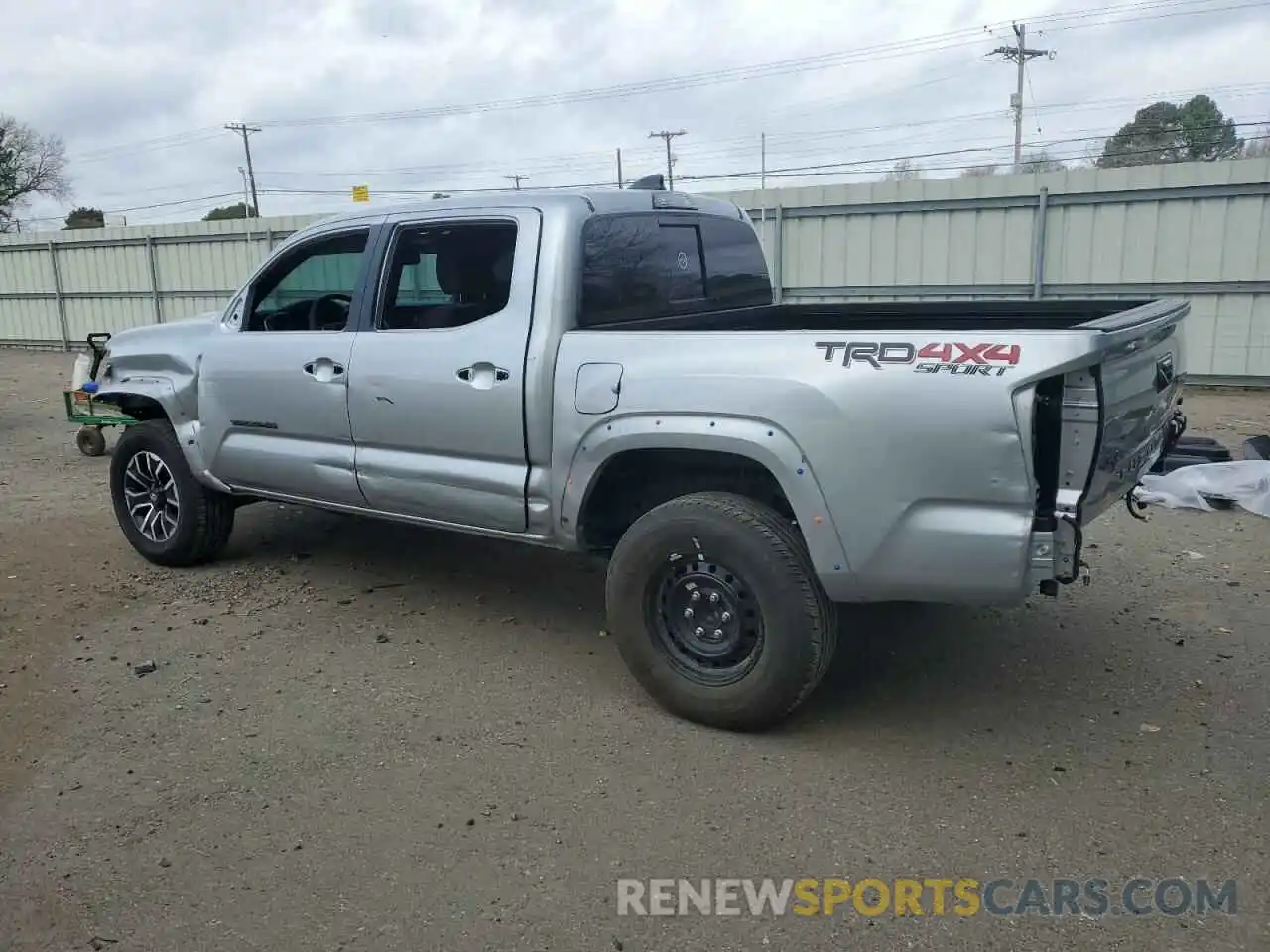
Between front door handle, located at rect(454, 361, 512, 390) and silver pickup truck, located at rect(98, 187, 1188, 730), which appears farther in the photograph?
Answer: front door handle, located at rect(454, 361, 512, 390)

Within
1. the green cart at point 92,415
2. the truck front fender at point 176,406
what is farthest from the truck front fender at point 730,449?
the green cart at point 92,415

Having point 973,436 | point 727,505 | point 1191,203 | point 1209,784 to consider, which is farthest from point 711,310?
point 1191,203

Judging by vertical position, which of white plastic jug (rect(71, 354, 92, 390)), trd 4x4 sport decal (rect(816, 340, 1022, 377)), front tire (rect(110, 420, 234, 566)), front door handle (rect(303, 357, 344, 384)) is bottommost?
front tire (rect(110, 420, 234, 566))

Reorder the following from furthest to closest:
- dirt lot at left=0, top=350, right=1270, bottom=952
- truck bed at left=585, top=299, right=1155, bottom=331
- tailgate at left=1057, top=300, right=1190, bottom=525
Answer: truck bed at left=585, top=299, right=1155, bottom=331, tailgate at left=1057, top=300, right=1190, bottom=525, dirt lot at left=0, top=350, right=1270, bottom=952

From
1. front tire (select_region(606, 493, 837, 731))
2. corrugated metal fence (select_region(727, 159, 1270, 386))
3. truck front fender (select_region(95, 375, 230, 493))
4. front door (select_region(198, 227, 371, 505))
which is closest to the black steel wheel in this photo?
front tire (select_region(606, 493, 837, 731))

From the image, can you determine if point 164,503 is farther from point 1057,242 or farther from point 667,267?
point 1057,242

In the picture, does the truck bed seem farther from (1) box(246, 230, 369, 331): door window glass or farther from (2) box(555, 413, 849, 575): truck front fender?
(1) box(246, 230, 369, 331): door window glass

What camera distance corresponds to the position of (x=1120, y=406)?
3496mm

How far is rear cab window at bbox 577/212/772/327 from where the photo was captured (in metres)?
4.46

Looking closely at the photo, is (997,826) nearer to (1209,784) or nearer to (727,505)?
(1209,784)

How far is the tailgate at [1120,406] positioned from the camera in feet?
10.5

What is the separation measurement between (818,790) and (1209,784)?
1319 millimetres

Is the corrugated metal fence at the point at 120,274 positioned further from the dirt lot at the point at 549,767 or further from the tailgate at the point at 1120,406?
the tailgate at the point at 1120,406

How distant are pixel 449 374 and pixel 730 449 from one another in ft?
4.66
